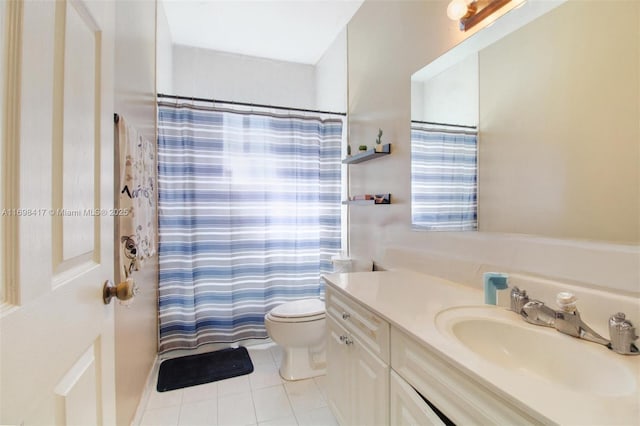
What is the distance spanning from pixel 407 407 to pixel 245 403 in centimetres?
124

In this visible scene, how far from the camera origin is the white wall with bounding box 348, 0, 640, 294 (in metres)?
0.91

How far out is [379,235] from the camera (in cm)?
203

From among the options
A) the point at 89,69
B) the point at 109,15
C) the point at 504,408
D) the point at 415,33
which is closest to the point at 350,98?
the point at 415,33

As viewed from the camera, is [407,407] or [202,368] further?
[202,368]

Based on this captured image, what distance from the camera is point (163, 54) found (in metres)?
2.38

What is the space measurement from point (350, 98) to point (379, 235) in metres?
1.17

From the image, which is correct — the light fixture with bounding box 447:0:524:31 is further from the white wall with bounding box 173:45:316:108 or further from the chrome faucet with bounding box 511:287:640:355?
the white wall with bounding box 173:45:316:108

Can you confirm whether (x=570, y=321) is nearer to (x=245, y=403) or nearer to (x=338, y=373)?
(x=338, y=373)

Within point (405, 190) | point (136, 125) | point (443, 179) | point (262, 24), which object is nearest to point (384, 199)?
point (405, 190)

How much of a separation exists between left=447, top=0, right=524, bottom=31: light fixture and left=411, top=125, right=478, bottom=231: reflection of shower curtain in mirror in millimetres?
462

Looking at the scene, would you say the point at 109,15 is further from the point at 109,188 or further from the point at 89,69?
the point at 109,188

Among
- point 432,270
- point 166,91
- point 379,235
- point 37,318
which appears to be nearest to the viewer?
point 37,318

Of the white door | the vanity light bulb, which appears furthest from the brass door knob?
the vanity light bulb

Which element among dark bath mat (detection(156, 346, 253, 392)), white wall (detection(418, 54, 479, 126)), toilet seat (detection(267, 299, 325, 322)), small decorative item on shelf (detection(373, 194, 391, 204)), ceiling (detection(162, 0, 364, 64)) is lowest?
dark bath mat (detection(156, 346, 253, 392))
